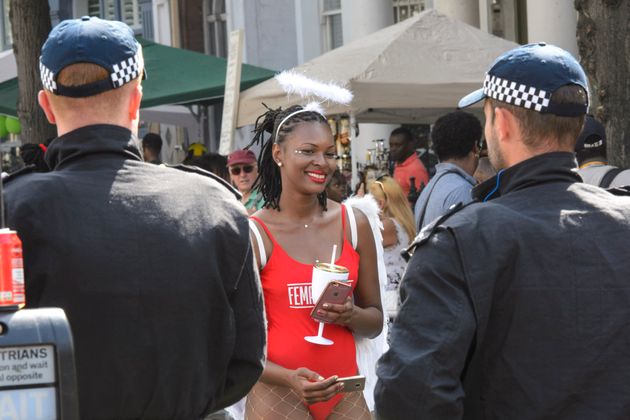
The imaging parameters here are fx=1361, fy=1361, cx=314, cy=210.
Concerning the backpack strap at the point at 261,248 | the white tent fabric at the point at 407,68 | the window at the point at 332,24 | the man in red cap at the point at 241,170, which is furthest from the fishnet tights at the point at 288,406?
the window at the point at 332,24

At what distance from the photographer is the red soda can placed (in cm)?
247

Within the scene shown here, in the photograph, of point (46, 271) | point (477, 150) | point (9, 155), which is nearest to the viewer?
point (46, 271)

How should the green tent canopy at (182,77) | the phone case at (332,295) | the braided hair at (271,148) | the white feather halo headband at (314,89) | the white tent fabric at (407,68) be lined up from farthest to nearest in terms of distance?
the green tent canopy at (182,77)
the white tent fabric at (407,68)
the white feather halo headband at (314,89)
the braided hair at (271,148)
the phone case at (332,295)

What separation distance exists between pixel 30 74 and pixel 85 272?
1164cm

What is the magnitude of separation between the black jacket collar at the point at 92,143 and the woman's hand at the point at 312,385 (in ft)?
5.75

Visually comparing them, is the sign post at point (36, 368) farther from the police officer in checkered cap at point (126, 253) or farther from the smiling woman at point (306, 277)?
Answer: the smiling woman at point (306, 277)

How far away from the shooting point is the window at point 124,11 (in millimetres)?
27562

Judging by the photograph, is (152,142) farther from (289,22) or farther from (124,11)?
(124,11)

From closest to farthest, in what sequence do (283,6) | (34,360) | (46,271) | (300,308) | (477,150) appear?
(34,360), (46,271), (300,308), (477,150), (283,6)

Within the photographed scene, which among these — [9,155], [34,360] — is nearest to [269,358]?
[34,360]

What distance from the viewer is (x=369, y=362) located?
527cm

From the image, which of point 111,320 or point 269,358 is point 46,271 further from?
point 269,358

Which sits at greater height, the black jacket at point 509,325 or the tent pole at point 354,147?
the black jacket at point 509,325

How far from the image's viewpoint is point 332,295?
4.98 m
